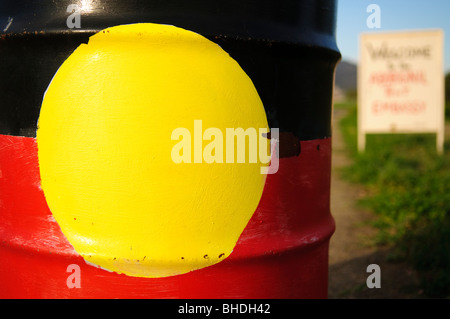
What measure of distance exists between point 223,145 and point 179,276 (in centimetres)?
34

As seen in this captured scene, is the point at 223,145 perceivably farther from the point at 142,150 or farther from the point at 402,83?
the point at 402,83

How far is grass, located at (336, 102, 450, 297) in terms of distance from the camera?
2.93 meters

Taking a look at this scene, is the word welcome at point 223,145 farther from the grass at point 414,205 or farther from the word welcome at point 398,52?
the word welcome at point 398,52

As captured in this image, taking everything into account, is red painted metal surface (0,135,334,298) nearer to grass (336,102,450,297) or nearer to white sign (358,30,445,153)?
grass (336,102,450,297)

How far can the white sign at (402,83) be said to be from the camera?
7012 mm

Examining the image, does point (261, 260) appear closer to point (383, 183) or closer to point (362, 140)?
point (383, 183)

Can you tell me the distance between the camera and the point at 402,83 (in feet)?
23.3

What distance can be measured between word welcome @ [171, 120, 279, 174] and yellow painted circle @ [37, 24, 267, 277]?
0.01m

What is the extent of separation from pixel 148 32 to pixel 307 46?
43 cm

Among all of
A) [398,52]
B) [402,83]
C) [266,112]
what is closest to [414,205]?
[266,112]

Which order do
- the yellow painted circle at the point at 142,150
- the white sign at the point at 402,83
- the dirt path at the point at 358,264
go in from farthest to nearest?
the white sign at the point at 402,83 → the dirt path at the point at 358,264 → the yellow painted circle at the point at 142,150

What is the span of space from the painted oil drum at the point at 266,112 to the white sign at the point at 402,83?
6.10m

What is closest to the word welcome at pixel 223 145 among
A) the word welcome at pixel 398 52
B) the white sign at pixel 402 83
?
the white sign at pixel 402 83

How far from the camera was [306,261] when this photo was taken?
1.36 meters
